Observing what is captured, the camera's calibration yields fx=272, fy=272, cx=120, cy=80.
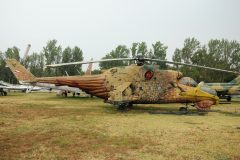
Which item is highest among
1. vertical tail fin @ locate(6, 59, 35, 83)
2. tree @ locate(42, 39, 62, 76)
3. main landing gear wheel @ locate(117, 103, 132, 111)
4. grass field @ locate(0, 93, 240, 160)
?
tree @ locate(42, 39, 62, 76)

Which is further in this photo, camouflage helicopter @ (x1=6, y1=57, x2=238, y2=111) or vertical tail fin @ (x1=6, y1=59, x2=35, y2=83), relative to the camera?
vertical tail fin @ (x1=6, y1=59, x2=35, y2=83)

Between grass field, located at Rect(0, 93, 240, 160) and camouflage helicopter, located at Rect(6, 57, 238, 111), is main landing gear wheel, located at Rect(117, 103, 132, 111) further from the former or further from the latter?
grass field, located at Rect(0, 93, 240, 160)

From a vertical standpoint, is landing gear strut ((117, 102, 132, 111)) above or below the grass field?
above

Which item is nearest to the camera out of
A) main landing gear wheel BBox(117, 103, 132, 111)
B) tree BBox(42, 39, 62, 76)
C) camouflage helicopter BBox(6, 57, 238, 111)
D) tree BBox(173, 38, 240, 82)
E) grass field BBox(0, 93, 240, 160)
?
grass field BBox(0, 93, 240, 160)

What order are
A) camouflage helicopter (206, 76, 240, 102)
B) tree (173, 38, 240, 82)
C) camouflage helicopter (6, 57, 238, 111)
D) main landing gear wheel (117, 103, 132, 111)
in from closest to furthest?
1. camouflage helicopter (6, 57, 238, 111)
2. main landing gear wheel (117, 103, 132, 111)
3. camouflage helicopter (206, 76, 240, 102)
4. tree (173, 38, 240, 82)

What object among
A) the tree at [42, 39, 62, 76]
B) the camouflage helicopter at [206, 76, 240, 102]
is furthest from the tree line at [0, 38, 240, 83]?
the camouflage helicopter at [206, 76, 240, 102]

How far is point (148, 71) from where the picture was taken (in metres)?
17.0

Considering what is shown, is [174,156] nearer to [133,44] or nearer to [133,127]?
[133,127]

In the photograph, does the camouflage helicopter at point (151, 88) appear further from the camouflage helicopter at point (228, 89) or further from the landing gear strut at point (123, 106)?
the camouflage helicopter at point (228, 89)

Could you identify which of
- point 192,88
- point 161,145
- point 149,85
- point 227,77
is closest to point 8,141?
point 161,145

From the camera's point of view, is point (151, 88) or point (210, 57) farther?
point (210, 57)

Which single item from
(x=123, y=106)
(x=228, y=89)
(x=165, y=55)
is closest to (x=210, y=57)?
(x=165, y=55)

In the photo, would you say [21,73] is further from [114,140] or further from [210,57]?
[210,57]

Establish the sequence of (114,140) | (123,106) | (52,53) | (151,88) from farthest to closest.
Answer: (52,53), (123,106), (151,88), (114,140)
